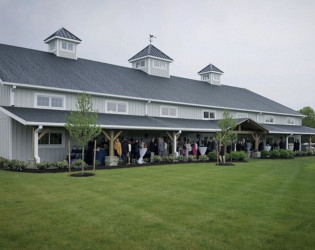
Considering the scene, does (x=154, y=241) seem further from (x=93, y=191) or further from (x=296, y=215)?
(x=93, y=191)

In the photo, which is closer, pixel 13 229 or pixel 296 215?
pixel 13 229

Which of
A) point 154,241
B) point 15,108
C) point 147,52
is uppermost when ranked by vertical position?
point 147,52

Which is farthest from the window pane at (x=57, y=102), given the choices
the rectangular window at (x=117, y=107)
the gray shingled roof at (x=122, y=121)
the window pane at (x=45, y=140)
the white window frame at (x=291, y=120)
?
the white window frame at (x=291, y=120)

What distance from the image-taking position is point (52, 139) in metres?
18.4

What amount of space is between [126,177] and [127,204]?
4.95 metres

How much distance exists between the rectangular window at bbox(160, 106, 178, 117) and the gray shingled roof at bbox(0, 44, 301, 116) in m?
0.67

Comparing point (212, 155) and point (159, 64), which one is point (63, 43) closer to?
point (159, 64)

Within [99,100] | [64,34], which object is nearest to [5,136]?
[99,100]

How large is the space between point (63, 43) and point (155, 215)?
19.5 metres

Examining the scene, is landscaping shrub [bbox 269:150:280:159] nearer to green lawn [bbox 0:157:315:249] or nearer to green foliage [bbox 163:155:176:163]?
green foliage [bbox 163:155:176:163]

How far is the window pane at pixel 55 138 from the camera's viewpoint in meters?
18.4

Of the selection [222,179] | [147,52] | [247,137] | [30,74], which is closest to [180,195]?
[222,179]

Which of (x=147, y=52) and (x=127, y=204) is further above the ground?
(x=147, y=52)

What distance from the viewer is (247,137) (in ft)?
110
